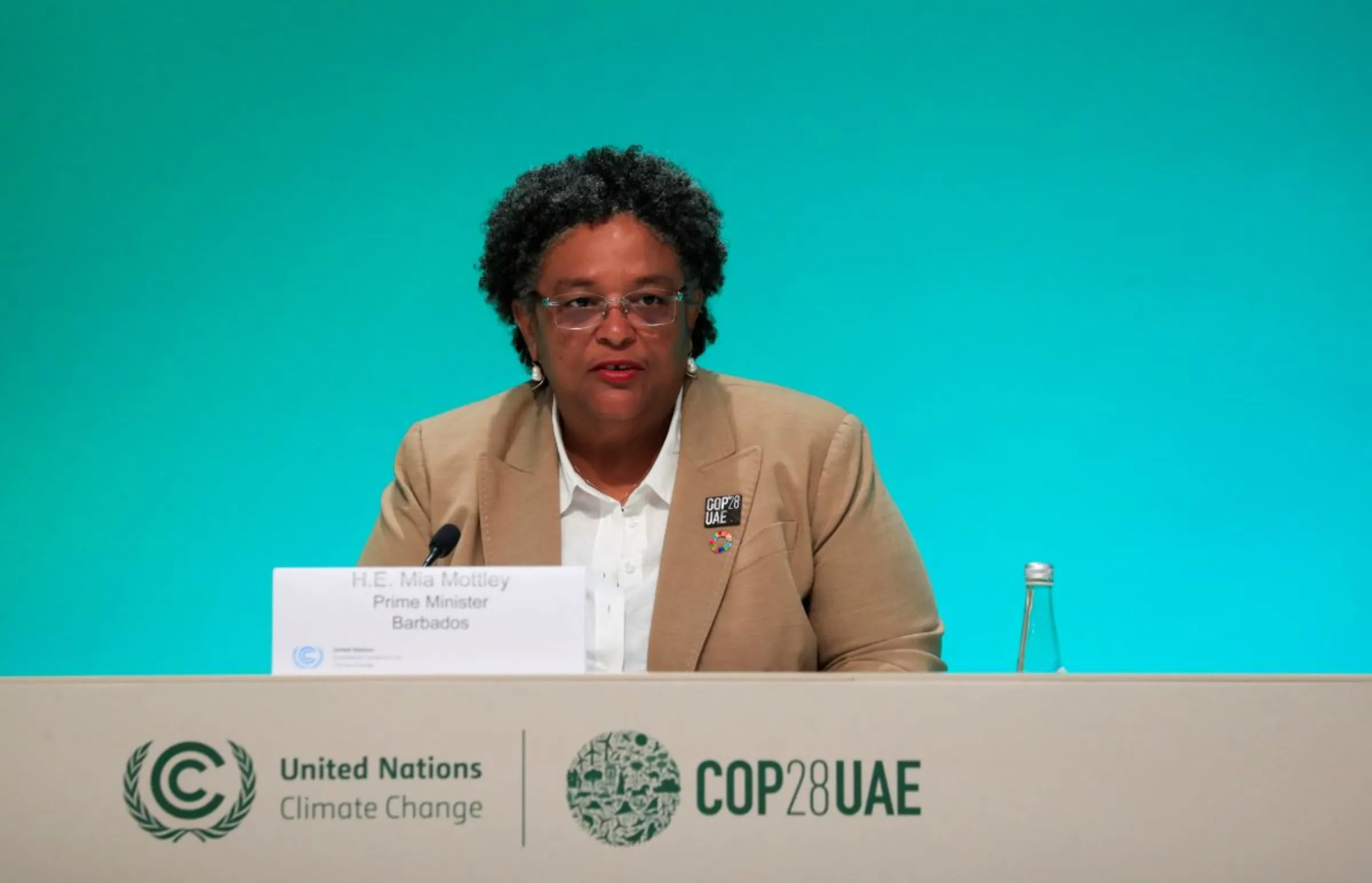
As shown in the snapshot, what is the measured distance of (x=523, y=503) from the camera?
228 cm

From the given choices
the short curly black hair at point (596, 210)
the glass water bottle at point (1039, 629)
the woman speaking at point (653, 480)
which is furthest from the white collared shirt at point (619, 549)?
the glass water bottle at point (1039, 629)

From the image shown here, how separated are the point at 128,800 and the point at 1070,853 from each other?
0.97 metres

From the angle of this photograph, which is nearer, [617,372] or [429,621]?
[429,621]

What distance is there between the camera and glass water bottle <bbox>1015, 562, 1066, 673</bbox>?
1.93 m

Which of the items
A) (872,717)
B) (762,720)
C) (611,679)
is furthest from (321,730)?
(872,717)

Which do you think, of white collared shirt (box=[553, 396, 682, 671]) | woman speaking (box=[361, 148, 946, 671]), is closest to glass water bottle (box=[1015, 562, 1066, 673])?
woman speaking (box=[361, 148, 946, 671])

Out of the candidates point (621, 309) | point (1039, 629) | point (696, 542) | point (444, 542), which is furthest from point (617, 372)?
point (1039, 629)

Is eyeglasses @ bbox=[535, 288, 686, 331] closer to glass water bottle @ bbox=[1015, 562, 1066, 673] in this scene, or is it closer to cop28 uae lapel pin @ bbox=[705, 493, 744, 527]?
cop28 uae lapel pin @ bbox=[705, 493, 744, 527]

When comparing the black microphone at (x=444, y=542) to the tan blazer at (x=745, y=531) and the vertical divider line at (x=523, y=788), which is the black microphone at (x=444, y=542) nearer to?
the tan blazer at (x=745, y=531)

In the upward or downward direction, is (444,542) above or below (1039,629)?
above

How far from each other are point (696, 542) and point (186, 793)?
1.02 m

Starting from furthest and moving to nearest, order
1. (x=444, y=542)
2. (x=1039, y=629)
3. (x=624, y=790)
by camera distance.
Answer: (x=1039, y=629), (x=444, y=542), (x=624, y=790)

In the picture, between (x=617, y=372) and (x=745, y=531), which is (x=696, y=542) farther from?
(x=617, y=372)

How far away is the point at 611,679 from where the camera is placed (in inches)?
53.6
